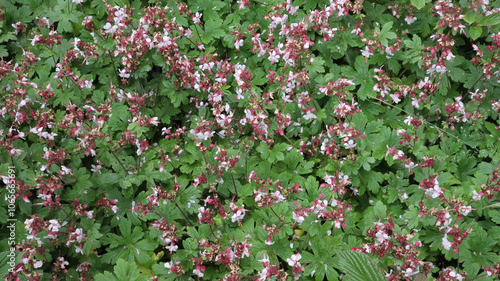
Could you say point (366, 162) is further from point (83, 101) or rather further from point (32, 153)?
point (32, 153)

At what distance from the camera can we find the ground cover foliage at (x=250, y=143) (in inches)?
140

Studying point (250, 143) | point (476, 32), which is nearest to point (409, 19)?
point (476, 32)

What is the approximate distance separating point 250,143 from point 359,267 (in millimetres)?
1786

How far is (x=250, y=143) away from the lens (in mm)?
3938

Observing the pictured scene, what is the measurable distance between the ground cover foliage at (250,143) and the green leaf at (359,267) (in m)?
0.89

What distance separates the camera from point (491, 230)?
3.58 m

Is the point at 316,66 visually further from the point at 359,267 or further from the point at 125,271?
the point at 125,271

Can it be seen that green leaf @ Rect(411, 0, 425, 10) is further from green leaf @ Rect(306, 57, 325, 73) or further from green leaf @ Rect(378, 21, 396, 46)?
green leaf @ Rect(306, 57, 325, 73)

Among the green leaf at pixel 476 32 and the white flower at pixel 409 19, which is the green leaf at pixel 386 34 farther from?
the green leaf at pixel 476 32

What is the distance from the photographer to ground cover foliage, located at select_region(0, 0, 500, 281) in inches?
140

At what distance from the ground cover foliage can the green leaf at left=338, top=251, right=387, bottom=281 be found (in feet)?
2.93

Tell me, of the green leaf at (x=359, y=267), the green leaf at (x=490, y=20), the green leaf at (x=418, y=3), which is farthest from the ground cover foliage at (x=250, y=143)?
the green leaf at (x=359, y=267)

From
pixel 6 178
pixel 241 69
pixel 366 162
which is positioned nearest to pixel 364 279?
pixel 366 162

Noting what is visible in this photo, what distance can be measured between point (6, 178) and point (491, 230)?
13.7ft
